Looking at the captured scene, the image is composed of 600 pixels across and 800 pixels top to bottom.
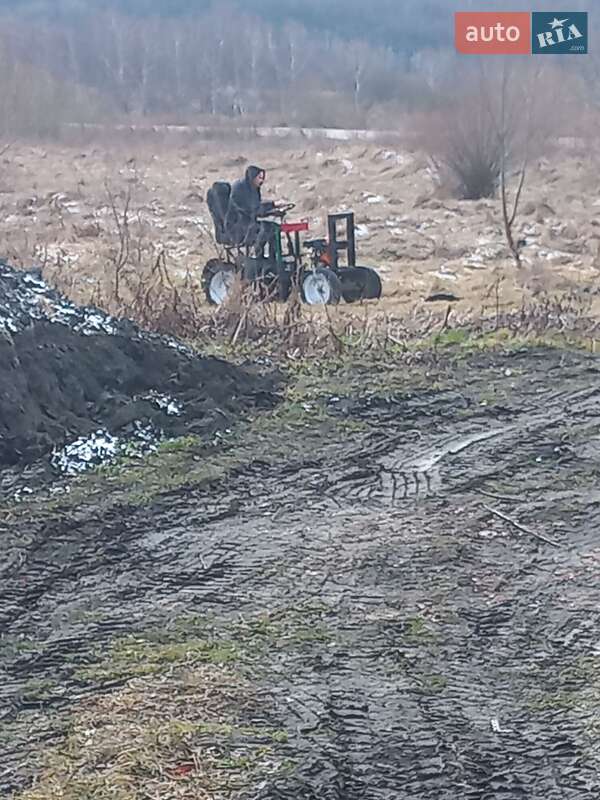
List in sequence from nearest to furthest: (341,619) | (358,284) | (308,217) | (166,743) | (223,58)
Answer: (166,743), (341,619), (358,284), (308,217), (223,58)

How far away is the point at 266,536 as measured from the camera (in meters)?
6.36

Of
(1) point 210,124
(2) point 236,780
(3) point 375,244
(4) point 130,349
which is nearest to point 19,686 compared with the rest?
(2) point 236,780

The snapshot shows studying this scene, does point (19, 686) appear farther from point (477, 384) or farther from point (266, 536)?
point (477, 384)

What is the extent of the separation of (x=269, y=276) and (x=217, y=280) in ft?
1.93

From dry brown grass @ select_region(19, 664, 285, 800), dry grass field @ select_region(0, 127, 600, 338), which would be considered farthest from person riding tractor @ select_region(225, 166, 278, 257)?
dry brown grass @ select_region(19, 664, 285, 800)

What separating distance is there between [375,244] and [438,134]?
Answer: 18.6 feet

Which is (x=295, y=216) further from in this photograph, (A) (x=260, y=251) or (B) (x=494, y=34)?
(A) (x=260, y=251)
